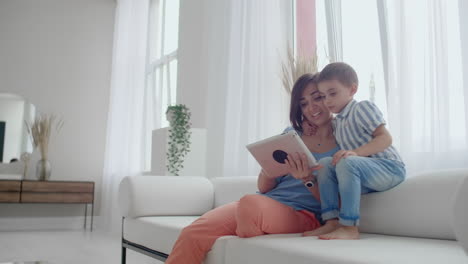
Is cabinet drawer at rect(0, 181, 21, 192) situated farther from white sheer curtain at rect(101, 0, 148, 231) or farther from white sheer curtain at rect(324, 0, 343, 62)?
white sheer curtain at rect(324, 0, 343, 62)

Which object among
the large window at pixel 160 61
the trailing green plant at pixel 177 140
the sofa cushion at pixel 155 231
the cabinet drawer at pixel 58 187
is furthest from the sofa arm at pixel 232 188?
the cabinet drawer at pixel 58 187

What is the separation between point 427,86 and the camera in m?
2.14

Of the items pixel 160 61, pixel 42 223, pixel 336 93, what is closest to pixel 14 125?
pixel 42 223

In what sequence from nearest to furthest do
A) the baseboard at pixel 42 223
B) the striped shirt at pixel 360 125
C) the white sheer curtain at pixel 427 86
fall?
the striped shirt at pixel 360 125 < the white sheer curtain at pixel 427 86 < the baseboard at pixel 42 223

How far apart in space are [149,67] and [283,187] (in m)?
4.59

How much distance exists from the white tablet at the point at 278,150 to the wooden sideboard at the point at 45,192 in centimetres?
436

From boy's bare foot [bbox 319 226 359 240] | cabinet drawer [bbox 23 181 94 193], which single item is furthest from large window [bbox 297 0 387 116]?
cabinet drawer [bbox 23 181 94 193]

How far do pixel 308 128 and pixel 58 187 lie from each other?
4.38 m

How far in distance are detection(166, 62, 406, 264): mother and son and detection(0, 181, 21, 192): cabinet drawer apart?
4242 millimetres

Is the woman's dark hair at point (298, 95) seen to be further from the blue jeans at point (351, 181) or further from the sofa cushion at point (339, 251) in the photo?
the sofa cushion at point (339, 251)

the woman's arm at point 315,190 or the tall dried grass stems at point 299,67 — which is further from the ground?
the tall dried grass stems at point 299,67

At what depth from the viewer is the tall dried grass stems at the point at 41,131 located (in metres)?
5.75

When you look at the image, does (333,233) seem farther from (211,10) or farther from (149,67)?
(149,67)

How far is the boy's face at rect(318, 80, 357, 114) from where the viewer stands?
1733 millimetres
